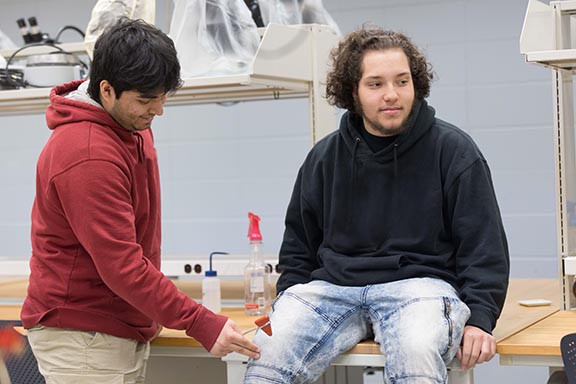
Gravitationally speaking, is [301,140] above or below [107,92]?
below

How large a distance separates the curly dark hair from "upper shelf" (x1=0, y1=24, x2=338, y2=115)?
317mm

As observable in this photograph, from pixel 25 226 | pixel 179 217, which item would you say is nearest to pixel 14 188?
pixel 25 226

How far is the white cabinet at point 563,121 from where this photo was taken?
7.93 ft

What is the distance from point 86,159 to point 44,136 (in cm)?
268

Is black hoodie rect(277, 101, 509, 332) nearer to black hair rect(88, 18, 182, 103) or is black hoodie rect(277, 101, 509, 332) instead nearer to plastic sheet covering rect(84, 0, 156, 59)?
black hair rect(88, 18, 182, 103)

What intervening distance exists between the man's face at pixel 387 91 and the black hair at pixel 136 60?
1.55ft

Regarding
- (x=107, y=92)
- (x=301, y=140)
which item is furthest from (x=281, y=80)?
(x=301, y=140)

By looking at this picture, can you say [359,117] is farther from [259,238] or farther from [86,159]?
[86,159]

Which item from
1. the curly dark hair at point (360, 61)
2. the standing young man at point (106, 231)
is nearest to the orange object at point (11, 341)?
the standing young man at point (106, 231)

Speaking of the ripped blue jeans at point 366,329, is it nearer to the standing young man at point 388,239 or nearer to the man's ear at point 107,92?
the standing young man at point 388,239

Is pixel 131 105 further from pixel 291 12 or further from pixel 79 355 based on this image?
pixel 291 12

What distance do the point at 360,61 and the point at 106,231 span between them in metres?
0.73

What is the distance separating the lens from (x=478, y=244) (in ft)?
6.55

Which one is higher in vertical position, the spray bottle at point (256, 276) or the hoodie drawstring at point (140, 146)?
the hoodie drawstring at point (140, 146)
